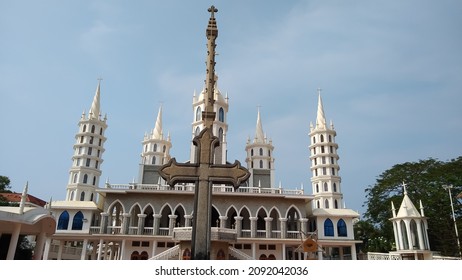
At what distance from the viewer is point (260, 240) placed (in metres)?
30.7

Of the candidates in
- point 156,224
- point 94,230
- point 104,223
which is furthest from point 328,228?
point 94,230

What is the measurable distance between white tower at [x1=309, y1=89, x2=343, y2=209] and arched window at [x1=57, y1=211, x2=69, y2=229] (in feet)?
93.5

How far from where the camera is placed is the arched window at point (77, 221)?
32.2 meters

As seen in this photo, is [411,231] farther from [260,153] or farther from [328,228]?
[260,153]

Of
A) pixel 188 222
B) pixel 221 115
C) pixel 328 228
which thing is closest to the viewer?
pixel 188 222

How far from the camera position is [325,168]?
45719mm

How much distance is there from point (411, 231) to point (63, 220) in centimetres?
2898

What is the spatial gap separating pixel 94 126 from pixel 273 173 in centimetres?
2398

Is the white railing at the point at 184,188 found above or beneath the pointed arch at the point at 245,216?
above

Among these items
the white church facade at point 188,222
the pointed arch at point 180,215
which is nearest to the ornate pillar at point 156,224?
the white church facade at point 188,222

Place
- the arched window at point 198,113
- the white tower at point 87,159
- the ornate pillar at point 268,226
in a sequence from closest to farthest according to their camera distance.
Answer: the ornate pillar at point 268,226
the white tower at point 87,159
the arched window at point 198,113

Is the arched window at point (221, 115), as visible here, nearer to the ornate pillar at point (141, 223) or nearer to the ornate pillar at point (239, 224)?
the ornate pillar at point (239, 224)

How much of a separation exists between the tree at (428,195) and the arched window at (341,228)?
906 cm
